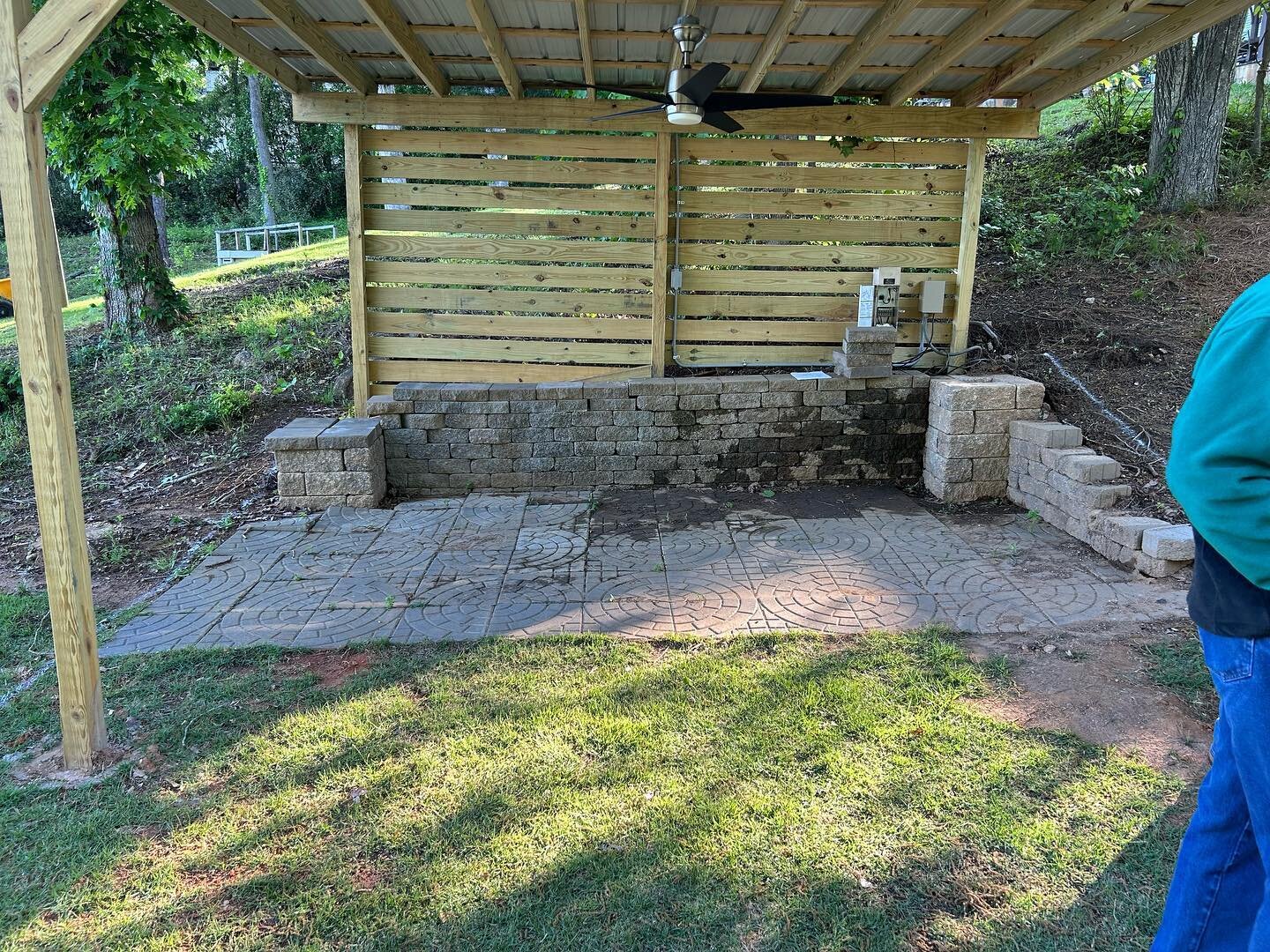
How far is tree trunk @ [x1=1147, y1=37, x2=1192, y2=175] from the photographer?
976 centimetres

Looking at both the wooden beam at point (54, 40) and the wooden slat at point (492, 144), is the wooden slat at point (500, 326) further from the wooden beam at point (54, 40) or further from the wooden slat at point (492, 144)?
the wooden beam at point (54, 40)

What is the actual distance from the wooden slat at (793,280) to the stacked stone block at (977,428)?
1.07 m

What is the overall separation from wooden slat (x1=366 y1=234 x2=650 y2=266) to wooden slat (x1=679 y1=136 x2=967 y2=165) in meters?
0.90

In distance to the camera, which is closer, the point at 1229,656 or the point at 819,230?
the point at 1229,656

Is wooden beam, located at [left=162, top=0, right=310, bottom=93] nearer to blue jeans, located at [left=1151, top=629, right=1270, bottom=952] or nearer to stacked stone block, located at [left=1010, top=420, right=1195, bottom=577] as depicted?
blue jeans, located at [left=1151, top=629, right=1270, bottom=952]

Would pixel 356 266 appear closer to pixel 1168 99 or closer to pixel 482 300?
pixel 482 300

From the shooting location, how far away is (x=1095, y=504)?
5.30 m

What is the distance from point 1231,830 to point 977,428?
4779 mm

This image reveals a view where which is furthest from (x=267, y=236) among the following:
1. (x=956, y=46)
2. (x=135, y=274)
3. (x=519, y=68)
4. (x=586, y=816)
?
(x=586, y=816)

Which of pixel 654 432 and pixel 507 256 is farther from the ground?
pixel 507 256

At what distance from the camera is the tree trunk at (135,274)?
953 centimetres

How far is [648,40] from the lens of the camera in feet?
18.7

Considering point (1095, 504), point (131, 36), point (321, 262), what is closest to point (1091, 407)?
point (1095, 504)

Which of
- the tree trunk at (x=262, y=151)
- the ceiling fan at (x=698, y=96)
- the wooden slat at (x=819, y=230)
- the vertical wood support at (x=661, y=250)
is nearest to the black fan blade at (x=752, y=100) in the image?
the ceiling fan at (x=698, y=96)
